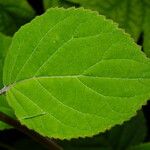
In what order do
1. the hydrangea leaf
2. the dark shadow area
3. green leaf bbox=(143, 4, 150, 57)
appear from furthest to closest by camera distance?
the dark shadow area
green leaf bbox=(143, 4, 150, 57)
the hydrangea leaf

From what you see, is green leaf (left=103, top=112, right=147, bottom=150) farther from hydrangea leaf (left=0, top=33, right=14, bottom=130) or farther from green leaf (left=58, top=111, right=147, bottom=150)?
hydrangea leaf (left=0, top=33, right=14, bottom=130)

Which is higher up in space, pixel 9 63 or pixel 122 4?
pixel 122 4

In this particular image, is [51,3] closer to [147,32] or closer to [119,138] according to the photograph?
[147,32]

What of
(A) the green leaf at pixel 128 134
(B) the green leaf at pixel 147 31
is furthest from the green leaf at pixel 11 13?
(A) the green leaf at pixel 128 134

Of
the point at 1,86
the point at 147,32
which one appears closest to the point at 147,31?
the point at 147,32

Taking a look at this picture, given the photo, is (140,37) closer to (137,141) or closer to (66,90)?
(137,141)

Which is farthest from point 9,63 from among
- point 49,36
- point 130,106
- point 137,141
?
point 137,141

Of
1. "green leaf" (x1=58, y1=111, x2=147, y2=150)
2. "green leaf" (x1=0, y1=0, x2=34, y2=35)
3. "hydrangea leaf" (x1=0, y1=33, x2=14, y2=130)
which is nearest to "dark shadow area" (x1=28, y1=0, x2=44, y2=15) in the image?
"green leaf" (x1=0, y1=0, x2=34, y2=35)
